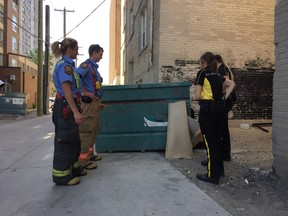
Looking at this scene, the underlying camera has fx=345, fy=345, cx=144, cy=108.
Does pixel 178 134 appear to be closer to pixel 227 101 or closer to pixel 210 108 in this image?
pixel 227 101

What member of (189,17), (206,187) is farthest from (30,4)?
(206,187)

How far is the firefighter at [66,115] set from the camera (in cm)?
434

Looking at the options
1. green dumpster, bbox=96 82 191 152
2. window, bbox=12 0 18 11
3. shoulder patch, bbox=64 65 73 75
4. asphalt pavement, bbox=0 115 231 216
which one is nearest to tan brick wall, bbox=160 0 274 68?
green dumpster, bbox=96 82 191 152

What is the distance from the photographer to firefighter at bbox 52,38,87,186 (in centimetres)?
434

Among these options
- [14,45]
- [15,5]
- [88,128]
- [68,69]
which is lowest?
[88,128]

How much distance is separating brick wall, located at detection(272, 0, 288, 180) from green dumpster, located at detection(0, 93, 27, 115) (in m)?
18.0

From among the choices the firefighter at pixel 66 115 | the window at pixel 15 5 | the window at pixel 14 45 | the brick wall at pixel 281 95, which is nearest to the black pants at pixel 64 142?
the firefighter at pixel 66 115

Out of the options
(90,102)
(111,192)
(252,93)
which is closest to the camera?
(111,192)

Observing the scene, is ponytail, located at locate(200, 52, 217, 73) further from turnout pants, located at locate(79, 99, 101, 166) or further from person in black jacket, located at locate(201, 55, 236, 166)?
turnout pants, located at locate(79, 99, 101, 166)

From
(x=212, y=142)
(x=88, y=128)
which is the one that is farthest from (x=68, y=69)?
(x=212, y=142)

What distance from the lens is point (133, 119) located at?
251 inches

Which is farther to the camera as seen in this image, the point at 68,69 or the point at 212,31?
the point at 212,31

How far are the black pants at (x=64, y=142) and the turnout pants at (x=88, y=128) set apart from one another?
0.80m

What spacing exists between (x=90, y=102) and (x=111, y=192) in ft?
5.38
